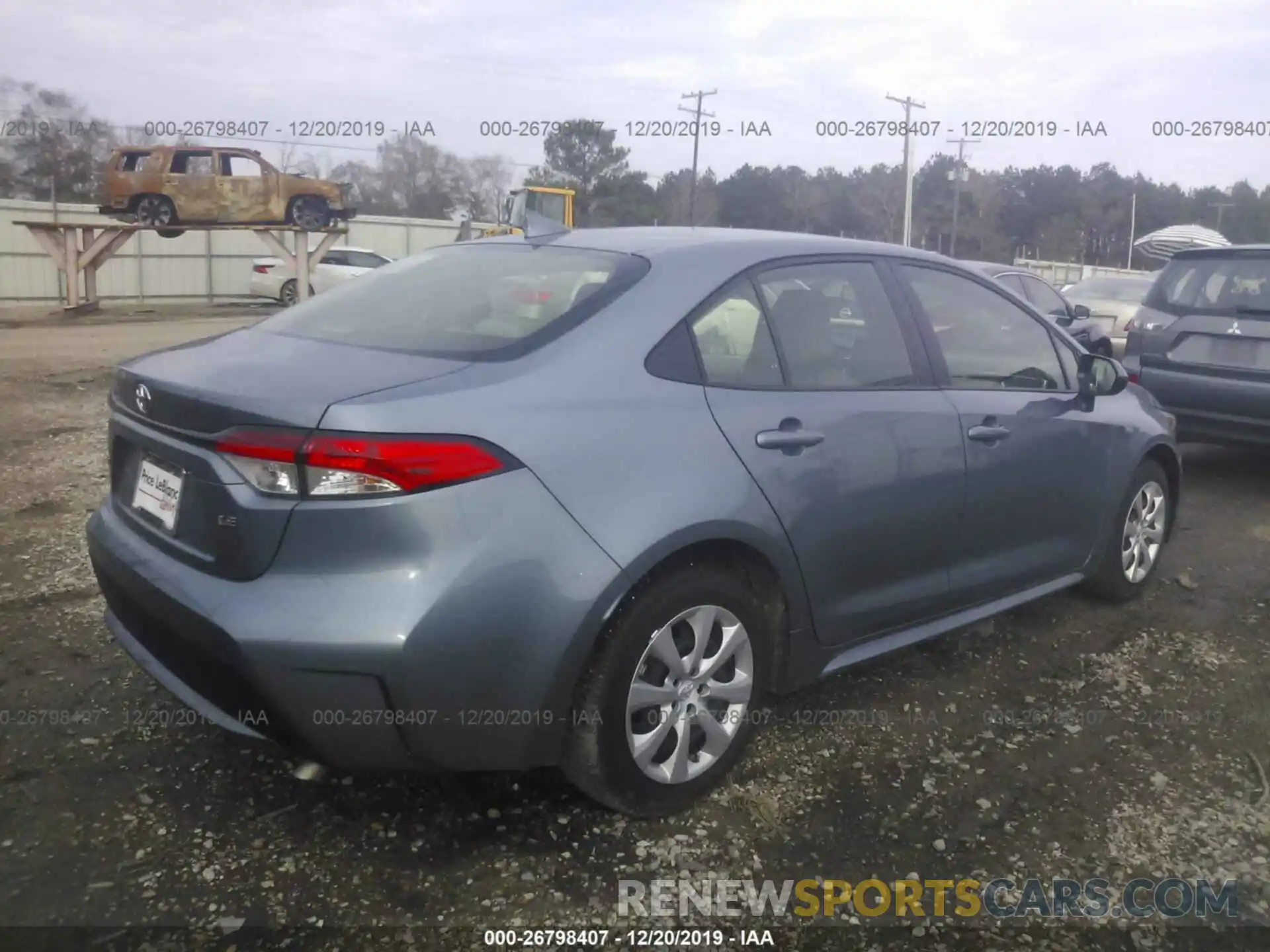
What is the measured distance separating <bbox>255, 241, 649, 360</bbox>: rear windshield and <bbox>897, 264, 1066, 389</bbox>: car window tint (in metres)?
1.24

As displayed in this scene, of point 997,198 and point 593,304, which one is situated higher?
point 997,198

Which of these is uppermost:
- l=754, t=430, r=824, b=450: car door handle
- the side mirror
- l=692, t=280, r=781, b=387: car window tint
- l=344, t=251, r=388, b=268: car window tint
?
l=344, t=251, r=388, b=268: car window tint

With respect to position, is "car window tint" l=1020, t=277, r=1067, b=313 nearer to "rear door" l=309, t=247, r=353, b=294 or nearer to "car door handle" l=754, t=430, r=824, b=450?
Result: "car door handle" l=754, t=430, r=824, b=450

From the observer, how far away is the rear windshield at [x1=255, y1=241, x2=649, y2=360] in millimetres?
2820

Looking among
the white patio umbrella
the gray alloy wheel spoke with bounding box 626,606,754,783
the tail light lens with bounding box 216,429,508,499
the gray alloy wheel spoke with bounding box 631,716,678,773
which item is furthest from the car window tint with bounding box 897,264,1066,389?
the white patio umbrella

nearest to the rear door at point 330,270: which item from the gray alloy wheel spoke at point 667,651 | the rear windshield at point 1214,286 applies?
the rear windshield at point 1214,286

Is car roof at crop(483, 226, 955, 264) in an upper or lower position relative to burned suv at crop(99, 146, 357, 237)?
lower

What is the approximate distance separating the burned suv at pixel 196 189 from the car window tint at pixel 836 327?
64.6 ft

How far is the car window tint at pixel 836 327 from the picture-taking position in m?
3.23

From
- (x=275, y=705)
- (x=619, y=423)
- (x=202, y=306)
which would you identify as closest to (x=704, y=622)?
(x=619, y=423)

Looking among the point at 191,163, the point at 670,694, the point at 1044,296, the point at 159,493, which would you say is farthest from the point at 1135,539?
the point at 191,163

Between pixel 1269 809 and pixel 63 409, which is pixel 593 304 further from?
pixel 63 409

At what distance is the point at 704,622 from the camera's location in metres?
2.87

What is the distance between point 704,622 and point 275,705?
1099 mm
